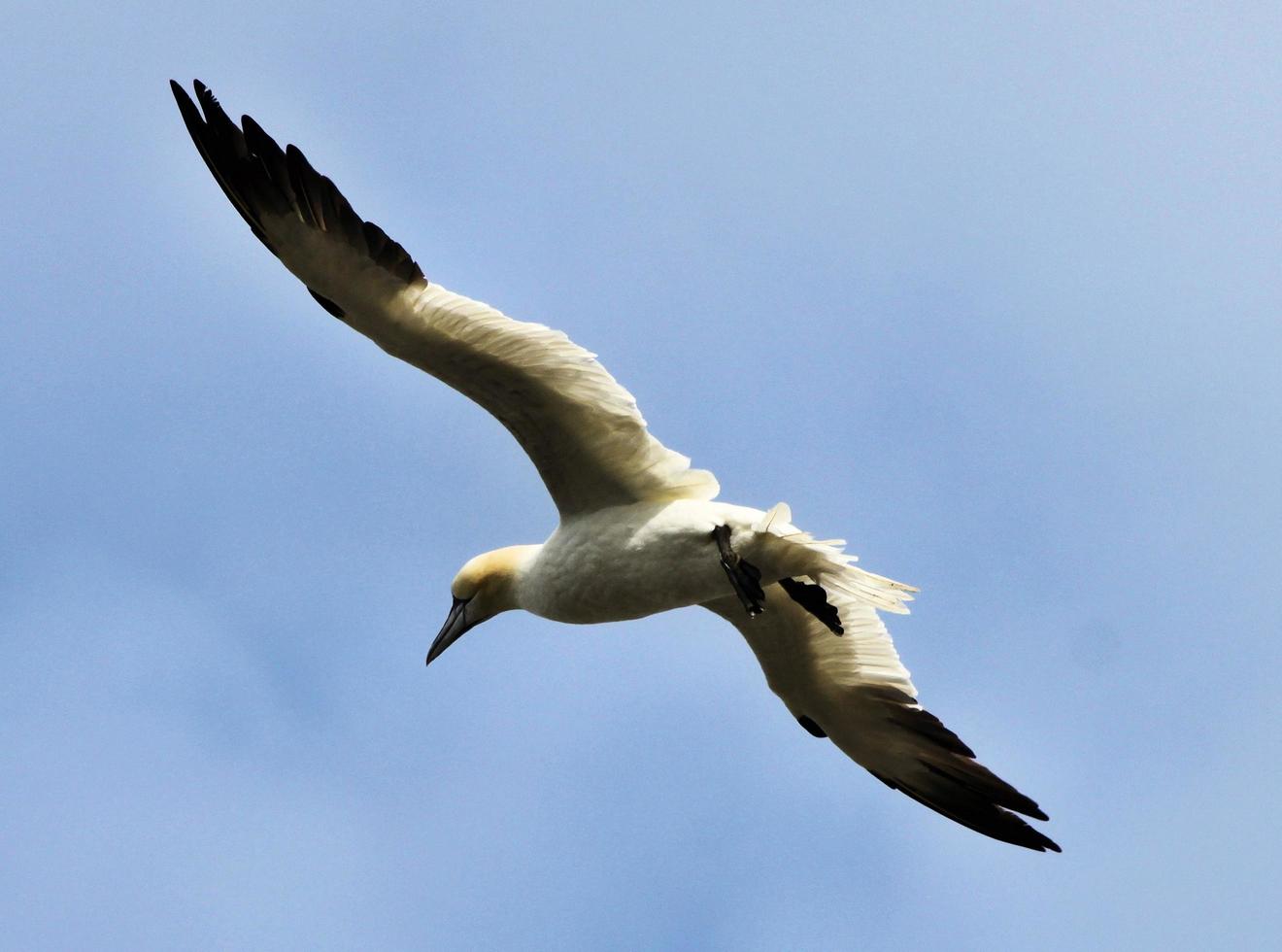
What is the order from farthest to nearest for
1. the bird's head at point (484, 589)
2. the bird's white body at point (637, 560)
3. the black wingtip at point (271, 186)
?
the bird's head at point (484, 589)
the bird's white body at point (637, 560)
the black wingtip at point (271, 186)

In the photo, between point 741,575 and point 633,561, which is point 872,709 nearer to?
point 741,575

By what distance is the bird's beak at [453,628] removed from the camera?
1196 centimetres

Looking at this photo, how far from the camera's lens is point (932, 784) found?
39.4 feet

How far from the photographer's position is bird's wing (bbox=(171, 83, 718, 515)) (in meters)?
10.2

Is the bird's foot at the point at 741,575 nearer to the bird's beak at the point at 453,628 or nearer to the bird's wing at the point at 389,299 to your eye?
the bird's wing at the point at 389,299

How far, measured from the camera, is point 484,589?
11.8 meters

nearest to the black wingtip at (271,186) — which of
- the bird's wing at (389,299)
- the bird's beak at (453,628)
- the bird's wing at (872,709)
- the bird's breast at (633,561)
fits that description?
the bird's wing at (389,299)

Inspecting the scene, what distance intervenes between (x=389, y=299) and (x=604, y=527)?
5.60 ft

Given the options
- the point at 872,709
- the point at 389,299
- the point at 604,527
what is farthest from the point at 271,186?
the point at 872,709

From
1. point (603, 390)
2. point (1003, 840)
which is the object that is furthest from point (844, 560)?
point (1003, 840)

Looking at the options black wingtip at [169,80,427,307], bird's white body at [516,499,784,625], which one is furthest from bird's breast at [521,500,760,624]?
black wingtip at [169,80,427,307]

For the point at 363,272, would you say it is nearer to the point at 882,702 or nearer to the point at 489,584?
the point at 489,584

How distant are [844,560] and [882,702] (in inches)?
70.1

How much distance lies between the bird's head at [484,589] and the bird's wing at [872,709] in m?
1.15
